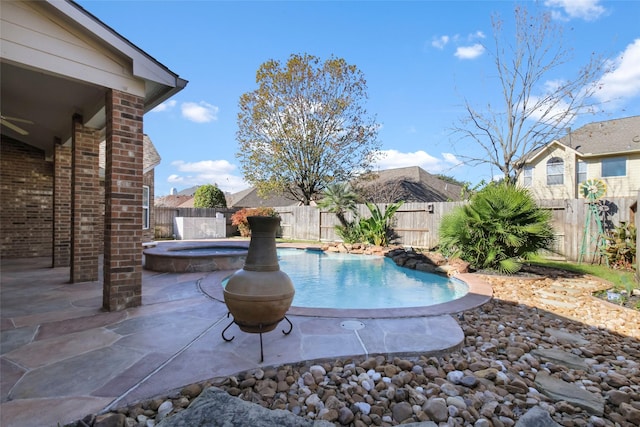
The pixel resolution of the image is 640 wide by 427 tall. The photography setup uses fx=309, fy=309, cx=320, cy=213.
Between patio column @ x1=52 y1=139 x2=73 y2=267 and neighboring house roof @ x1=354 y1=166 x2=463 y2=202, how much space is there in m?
15.3

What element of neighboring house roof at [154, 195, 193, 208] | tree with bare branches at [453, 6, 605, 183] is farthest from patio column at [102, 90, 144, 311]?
neighboring house roof at [154, 195, 193, 208]

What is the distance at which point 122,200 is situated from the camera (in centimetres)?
374

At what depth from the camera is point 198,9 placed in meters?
6.44

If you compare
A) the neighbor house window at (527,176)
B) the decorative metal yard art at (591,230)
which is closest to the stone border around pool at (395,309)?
the decorative metal yard art at (591,230)

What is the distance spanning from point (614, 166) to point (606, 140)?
1551 mm

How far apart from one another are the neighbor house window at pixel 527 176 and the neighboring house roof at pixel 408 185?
12.4ft

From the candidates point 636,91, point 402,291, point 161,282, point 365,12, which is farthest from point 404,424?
point 636,91

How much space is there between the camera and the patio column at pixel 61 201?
6.45 m

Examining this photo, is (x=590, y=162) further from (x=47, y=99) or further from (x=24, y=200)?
(x=24, y=200)

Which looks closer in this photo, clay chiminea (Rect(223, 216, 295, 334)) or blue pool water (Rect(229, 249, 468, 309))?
clay chiminea (Rect(223, 216, 295, 334))

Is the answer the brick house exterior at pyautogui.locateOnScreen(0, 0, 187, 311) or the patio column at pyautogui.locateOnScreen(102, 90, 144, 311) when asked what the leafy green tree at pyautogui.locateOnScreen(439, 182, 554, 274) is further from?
the patio column at pyautogui.locateOnScreen(102, 90, 144, 311)

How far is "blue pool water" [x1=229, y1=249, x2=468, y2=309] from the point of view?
5391mm

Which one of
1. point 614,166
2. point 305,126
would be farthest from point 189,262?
point 614,166

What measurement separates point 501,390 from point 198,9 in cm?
793
